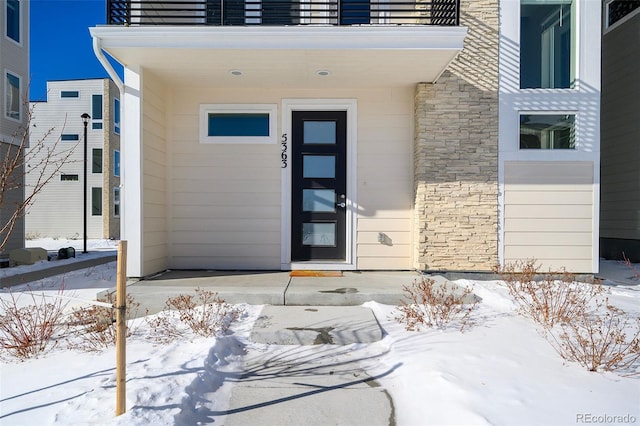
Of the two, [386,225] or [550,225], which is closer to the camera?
[550,225]

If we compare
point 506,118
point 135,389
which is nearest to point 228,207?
point 135,389

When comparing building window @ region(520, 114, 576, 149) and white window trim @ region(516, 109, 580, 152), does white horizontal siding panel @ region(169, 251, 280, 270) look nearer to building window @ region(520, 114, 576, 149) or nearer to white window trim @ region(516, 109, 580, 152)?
white window trim @ region(516, 109, 580, 152)

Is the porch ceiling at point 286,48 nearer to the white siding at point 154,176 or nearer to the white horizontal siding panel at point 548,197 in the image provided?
the white siding at point 154,176

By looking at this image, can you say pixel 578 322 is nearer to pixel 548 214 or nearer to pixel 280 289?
pixel 548 214

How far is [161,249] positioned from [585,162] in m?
6.45

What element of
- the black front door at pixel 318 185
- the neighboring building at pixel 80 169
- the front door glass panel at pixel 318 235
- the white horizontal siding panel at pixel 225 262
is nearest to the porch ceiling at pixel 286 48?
the black front door at pixel 318 185

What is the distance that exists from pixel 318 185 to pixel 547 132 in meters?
3.53

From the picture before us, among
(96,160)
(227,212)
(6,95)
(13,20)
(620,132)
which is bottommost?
(227,212)

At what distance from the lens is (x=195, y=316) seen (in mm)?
3771

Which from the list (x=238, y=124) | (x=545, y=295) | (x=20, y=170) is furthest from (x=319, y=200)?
(x=20, y=170)

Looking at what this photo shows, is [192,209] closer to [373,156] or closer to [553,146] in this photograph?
[373,156]

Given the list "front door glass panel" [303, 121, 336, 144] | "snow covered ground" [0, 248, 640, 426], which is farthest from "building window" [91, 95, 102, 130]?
"snow covered ground" [0, 248, 640, 426]

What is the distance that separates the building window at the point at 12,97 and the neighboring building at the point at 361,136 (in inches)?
259

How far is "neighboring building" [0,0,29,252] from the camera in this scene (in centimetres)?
916
